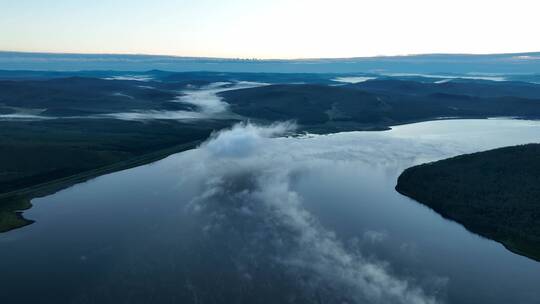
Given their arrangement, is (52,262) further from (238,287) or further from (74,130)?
(74,130)

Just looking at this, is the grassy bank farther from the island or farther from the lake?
the island

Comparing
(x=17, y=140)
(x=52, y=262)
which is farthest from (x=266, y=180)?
(x=17, y=140)

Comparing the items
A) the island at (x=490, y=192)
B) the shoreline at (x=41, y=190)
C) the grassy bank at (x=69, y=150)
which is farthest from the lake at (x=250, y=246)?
the grassy bank at (x=69, y=150)

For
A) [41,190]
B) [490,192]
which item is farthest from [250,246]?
[41,190]

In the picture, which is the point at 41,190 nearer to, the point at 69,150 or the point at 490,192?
the point at 69,150

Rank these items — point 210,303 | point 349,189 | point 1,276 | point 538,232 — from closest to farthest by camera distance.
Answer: point 210,303 < point 1,276 < point 538,232 < point 349,189

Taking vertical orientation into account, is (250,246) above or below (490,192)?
below
